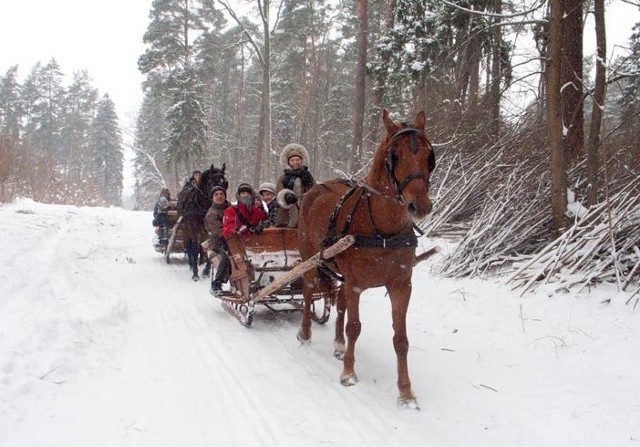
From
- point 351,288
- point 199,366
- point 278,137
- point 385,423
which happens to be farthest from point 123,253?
point 278,137

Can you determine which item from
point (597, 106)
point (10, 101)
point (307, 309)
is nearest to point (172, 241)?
point (307, 309)

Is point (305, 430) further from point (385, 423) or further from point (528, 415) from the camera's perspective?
point (528, 415)

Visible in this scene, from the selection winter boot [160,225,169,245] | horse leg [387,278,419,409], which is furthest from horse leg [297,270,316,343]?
winter boot [160,225,169,245]

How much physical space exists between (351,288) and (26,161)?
17886mm

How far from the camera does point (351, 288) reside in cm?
430

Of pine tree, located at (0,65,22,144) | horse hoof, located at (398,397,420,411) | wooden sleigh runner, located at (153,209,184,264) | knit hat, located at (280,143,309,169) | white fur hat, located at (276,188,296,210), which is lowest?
horse hoof, located at (398,397,420,411)

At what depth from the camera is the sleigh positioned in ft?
20.0

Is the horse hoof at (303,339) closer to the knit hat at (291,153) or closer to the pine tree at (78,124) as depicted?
the knit hat at (291,153)

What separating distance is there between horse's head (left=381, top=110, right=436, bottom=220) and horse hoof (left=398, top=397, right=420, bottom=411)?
5.12 ft

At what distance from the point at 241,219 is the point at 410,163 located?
375cm

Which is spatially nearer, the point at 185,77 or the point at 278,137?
the point at 185,77

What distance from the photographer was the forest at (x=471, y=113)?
19.7 feet

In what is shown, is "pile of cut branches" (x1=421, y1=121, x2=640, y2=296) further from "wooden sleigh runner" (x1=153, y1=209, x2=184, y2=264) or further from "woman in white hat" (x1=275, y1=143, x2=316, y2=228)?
"wooden sleigh runner" (x1=153, y1=209, x2=184, y2=264)

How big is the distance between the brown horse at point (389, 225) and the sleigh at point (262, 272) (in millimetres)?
1517
